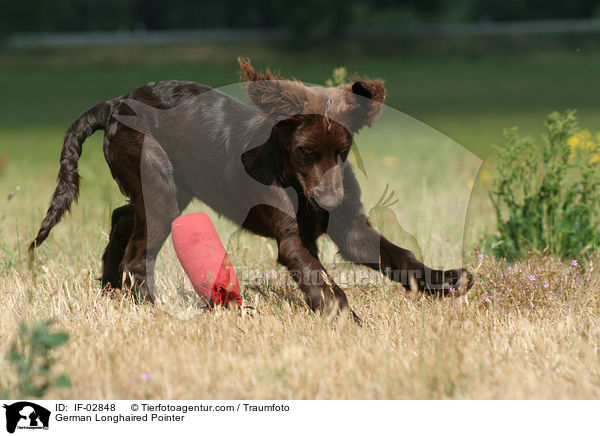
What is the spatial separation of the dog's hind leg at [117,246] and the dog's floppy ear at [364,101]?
1.62 m

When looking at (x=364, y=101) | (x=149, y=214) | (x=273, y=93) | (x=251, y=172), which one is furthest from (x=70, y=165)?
(x=364, y=101)

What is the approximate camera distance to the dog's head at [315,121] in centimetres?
332

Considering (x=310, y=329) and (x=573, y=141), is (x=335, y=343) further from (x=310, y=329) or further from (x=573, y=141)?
(x=573, y=141)

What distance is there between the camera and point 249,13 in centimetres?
5231

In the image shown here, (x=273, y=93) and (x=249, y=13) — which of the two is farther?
(x=249, y=13)

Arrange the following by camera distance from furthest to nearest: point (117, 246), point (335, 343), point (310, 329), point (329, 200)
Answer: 1. point (117, 246)
2. point (310, 329)
3. point (329, 200)
4. point (335, 343)

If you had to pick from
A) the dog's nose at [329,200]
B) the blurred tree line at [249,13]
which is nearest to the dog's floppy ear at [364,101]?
the dog's nose at [329,200]

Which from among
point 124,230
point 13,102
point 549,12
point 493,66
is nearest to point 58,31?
point 13,102

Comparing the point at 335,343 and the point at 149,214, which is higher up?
the point at 149,214

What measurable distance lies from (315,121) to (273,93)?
0.27 meters

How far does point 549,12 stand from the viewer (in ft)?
168

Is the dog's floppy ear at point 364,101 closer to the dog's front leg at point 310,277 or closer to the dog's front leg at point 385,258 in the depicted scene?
the dog's front leg at point 385,258
